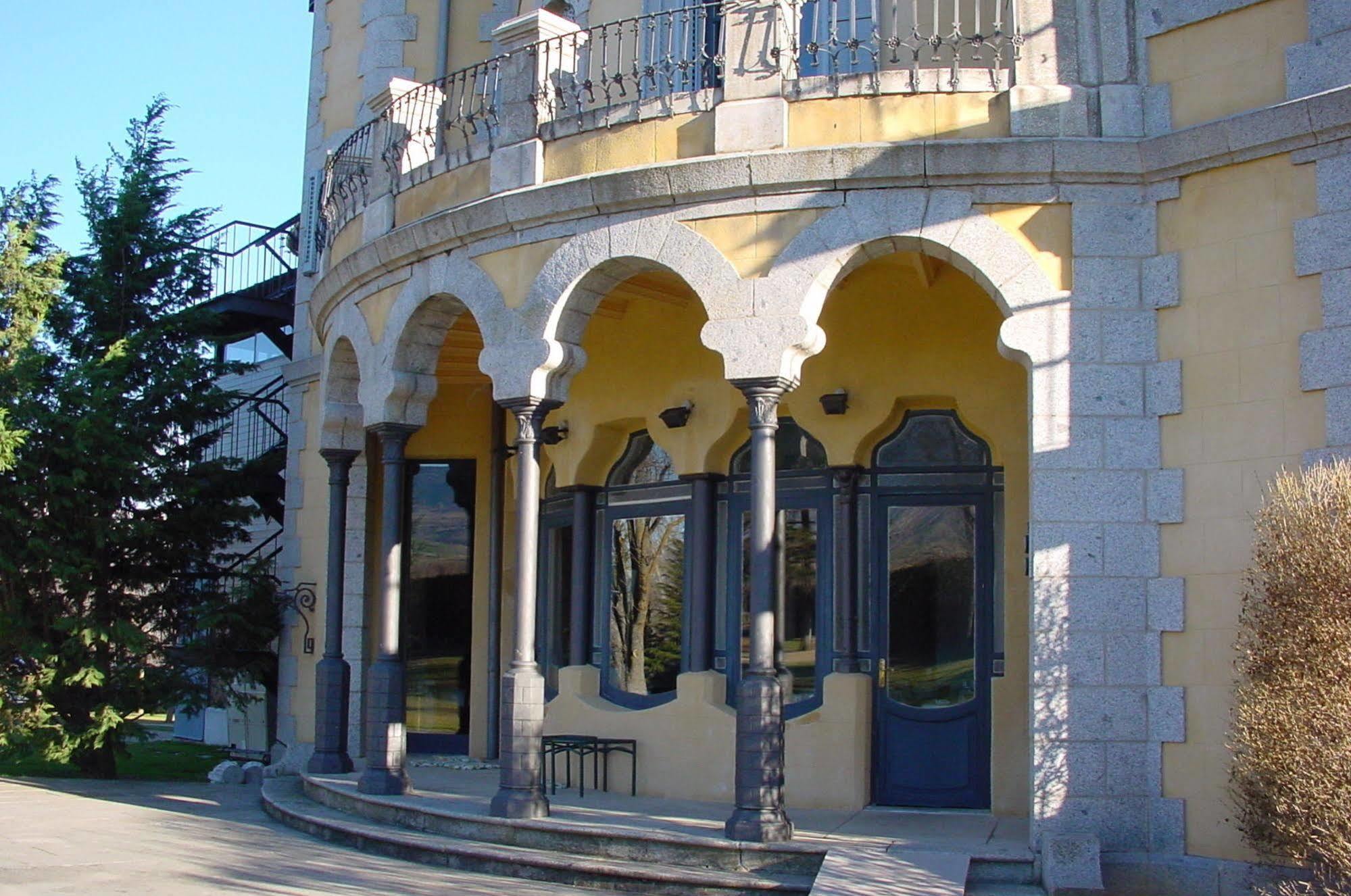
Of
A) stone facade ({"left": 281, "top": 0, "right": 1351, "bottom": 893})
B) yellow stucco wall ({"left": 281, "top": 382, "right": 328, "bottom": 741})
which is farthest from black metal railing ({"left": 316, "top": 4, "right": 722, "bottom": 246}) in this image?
yellow stucco wall ({"left": 281, "top": 382, "right": 328, "bottom": 741})

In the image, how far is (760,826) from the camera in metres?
8.53

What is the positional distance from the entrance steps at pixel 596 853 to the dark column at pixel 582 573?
220 centimetres

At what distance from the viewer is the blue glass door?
34.3ft

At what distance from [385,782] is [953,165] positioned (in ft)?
19.5

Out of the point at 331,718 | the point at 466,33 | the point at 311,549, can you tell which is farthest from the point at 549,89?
the point at 311,549

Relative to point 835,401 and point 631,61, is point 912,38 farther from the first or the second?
point 631,61

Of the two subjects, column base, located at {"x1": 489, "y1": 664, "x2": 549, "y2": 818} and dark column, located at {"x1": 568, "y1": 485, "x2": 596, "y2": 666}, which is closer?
column base, located at {"x1": 489, "y1": 664, "x2": 549, "y2": 818}

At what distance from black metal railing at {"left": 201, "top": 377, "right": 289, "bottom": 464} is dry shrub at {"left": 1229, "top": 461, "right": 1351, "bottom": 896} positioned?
11045 mm

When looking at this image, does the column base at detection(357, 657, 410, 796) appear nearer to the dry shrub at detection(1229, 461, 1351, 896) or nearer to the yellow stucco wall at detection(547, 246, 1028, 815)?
the yellow stucco wall at detection(547, 246, 1028, 815)

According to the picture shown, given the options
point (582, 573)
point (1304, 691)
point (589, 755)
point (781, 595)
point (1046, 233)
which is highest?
point (1046, 233)

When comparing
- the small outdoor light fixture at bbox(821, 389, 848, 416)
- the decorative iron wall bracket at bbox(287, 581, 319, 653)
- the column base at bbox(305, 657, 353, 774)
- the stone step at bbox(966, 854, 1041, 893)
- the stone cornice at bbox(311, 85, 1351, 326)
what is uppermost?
the stone cornice at bbox(311, 85, 1351, 326)

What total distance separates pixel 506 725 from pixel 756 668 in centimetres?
187

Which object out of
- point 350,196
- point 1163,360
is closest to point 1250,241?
point 1163,360

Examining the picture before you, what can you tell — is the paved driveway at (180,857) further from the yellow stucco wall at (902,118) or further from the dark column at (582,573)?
the yellow stucco wall at (902,118)
